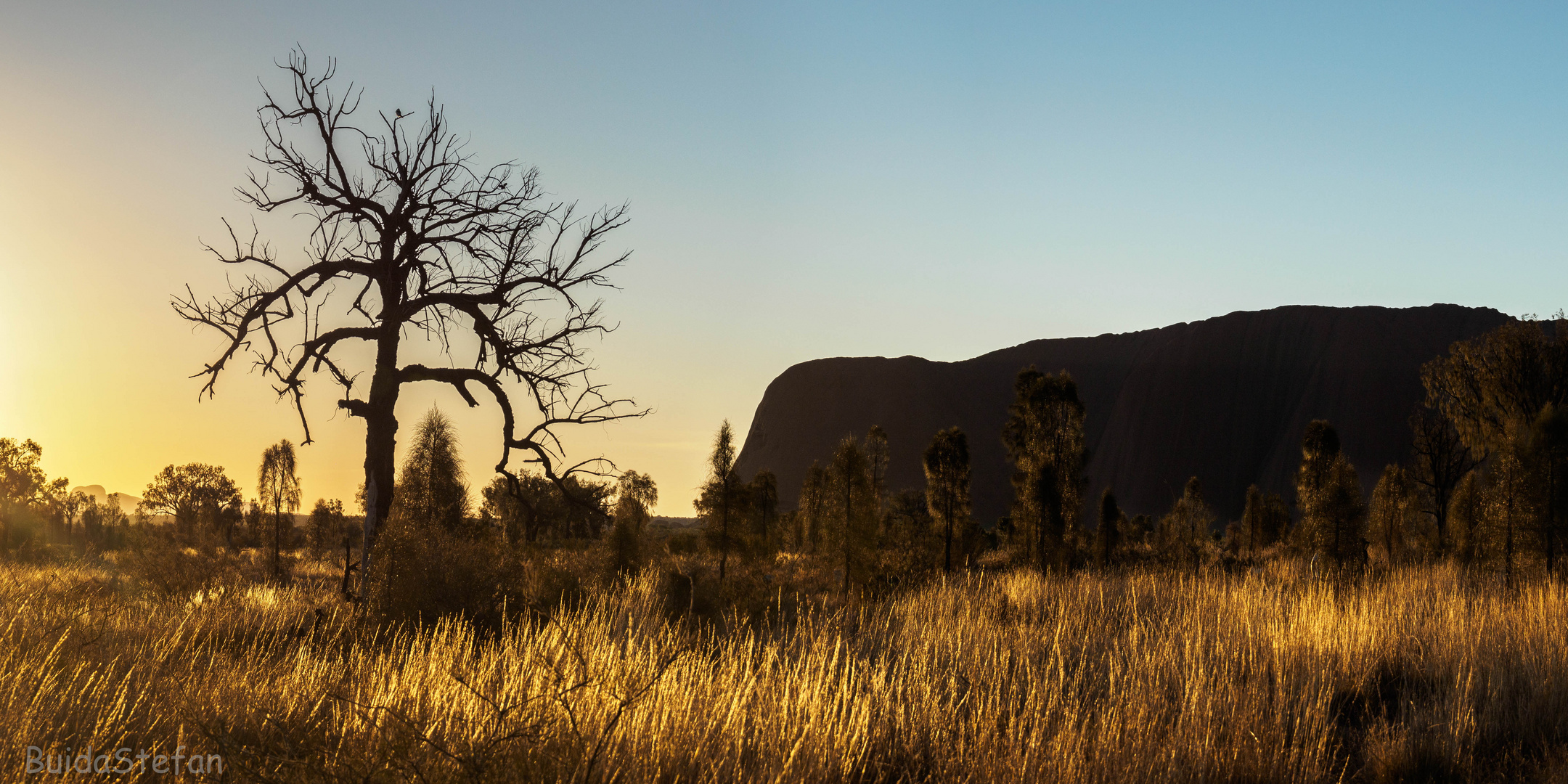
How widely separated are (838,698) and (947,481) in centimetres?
3029

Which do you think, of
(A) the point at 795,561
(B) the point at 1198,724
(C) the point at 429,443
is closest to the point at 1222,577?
(B) the point at 1198,724

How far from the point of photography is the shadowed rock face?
420 ft

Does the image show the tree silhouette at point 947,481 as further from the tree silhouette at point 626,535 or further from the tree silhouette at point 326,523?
the tree silhouette at point 326,523

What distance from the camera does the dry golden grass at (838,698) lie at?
4461 mm

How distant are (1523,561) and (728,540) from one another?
2419 cm

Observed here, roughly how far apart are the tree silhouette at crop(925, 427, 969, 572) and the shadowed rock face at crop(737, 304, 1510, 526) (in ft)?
297

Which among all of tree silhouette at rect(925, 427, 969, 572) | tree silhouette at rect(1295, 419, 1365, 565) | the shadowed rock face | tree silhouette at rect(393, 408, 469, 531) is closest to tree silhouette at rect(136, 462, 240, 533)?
tree silhouette at rect(393, 408, 469, 531)

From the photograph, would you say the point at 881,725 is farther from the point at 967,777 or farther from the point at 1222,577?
the point at 1222,577

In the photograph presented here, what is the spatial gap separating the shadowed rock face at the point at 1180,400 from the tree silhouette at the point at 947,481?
9054cm

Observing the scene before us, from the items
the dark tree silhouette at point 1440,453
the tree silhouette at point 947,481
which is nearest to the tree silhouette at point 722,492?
the tree silhouette at point 947,481

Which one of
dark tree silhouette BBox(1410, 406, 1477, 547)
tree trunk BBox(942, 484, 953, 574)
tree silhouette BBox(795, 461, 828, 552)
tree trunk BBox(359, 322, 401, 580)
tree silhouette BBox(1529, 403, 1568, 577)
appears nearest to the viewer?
tree trunk BBox(359, 322, 401, 580)

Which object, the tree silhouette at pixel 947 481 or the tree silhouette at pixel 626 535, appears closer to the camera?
the tree silhouette at pixel 626 535

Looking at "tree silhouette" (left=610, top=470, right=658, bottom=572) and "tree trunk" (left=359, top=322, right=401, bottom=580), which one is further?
"tree silhouette" (left=610, top=470, right=658, bottom=572)

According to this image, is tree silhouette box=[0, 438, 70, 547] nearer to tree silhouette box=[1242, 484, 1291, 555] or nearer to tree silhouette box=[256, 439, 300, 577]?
tree silhouette box=[256, 439, 300, 577]
